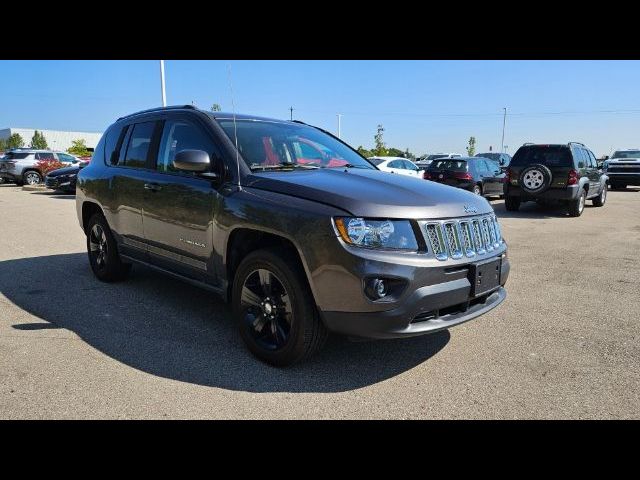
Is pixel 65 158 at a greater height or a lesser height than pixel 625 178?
greater

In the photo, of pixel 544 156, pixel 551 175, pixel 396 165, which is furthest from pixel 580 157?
pixel 396 165

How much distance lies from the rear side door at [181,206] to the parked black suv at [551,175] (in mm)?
10350

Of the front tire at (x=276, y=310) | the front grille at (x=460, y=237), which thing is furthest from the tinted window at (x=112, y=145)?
the front grille at (x=460, y=237)

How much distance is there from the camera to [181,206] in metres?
4.09

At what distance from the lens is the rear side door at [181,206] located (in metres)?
3.86

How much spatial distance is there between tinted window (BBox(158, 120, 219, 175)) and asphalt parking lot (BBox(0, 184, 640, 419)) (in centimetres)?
144

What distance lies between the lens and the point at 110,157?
213 inches

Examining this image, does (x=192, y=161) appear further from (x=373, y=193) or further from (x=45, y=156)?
(x=45, y=156)

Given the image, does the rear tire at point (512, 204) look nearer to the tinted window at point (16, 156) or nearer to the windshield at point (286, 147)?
the windshield at point (286, 147)

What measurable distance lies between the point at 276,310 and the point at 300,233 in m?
0.64

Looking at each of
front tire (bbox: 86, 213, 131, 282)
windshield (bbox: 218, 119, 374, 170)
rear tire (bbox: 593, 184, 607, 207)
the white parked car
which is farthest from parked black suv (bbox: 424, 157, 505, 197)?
front tire (bbox: 86, 213, 131, 282)

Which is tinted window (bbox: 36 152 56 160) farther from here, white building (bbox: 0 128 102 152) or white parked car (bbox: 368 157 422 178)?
white building (bbox: 0 128 102 152)

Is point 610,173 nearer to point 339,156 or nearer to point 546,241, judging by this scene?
point 546,241
